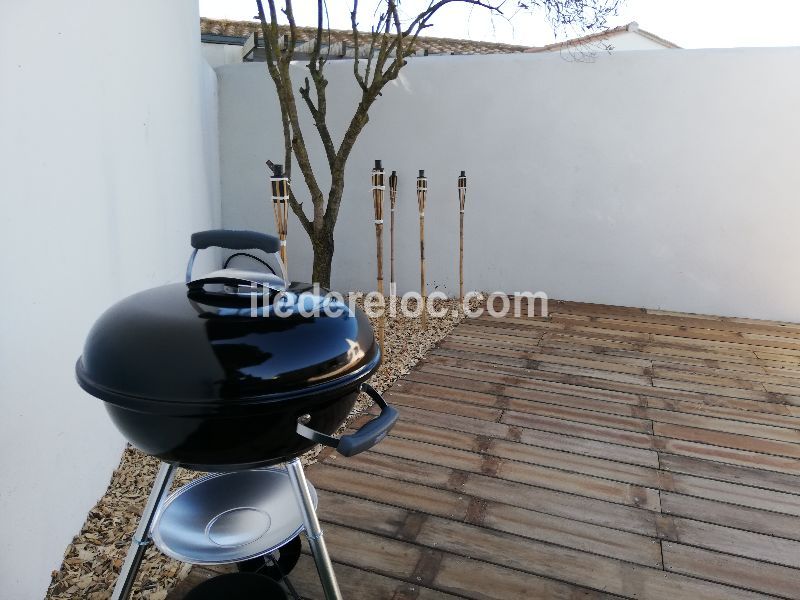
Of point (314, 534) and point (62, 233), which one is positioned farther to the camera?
point (62, 233)

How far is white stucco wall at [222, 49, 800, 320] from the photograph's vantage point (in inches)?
162

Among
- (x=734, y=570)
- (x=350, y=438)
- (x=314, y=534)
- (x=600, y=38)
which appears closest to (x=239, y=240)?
(x=350, y=438)

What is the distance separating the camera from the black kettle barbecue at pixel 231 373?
94 cm

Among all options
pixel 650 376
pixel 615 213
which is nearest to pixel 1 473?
pixel 650 376

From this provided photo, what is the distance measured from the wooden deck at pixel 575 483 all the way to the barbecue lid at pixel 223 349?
84 cm

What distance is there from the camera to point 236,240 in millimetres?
1289

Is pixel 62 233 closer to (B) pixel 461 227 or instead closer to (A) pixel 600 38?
(B) pixel 461 227

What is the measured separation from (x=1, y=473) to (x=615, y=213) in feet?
13.7

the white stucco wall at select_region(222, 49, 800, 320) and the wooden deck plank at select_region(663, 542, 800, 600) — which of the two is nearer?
the wooden deck plank at select_region(663, 542, 800, 600)

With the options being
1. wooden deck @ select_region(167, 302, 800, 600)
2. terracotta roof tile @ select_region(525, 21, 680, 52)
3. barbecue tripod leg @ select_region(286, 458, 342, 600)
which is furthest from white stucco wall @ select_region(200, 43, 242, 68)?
barbecue tripod leg @ select_region(286, 458, 342, 600)

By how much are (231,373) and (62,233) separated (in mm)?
1035

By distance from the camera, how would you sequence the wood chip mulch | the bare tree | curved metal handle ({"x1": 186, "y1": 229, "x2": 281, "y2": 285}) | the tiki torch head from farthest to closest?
the bare tree → the tiki torch head → the wood chip mulch → curved metal handle ({"x1": 186, "y1": 229, "x2": 281, "y2": 285})

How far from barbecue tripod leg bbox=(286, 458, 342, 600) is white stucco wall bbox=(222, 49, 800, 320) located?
373cm

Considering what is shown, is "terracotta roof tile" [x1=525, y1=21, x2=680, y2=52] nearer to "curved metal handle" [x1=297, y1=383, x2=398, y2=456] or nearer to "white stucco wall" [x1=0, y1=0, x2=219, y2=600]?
"white stucco wall" [x1=0, y1=0, x2=219, y2=600]
